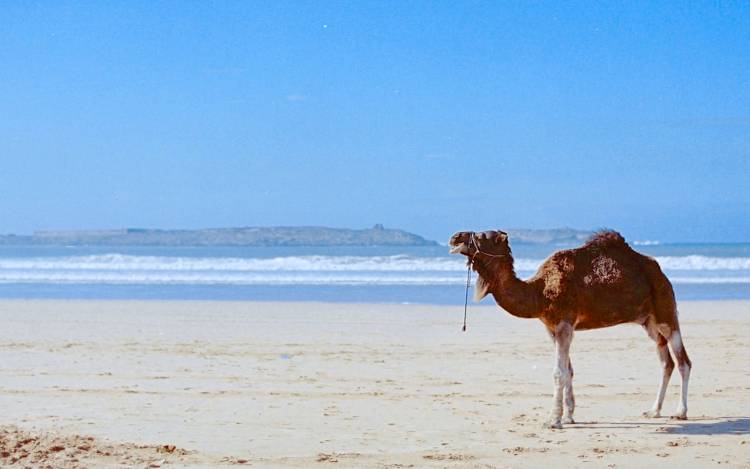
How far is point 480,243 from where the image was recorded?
851cm

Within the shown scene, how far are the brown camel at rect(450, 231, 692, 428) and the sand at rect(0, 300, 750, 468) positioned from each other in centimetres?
91

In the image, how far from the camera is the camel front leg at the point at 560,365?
845 cm

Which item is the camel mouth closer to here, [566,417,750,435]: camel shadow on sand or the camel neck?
the camel neck

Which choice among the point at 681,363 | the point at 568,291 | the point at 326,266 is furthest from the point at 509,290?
the point at 326,266

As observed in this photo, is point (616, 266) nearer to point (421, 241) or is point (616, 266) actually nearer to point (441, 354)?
point (441, 354)

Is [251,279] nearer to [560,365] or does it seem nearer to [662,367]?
[662,367]

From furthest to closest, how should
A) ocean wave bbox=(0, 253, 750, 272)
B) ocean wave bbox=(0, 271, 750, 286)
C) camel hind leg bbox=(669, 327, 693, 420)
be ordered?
1. ocean wave bbox=(0, 253, 750, 272)
2. ocean wave bbox=(0, 271, 750, 286)
3. camel hind leg bbox=(669, 327, 693, 420)

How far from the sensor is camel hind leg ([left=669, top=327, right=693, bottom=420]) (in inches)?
343

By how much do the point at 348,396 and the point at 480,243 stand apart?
280 cm

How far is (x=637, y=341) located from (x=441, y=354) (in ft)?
12.4

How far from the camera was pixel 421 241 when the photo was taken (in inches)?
4532

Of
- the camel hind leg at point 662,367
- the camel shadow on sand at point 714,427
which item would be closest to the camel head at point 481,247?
the camel hind leg at point 662,367

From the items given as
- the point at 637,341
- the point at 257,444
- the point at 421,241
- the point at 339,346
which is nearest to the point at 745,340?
the point at 637,341

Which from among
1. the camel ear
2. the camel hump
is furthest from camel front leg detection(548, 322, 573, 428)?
the camel hump
